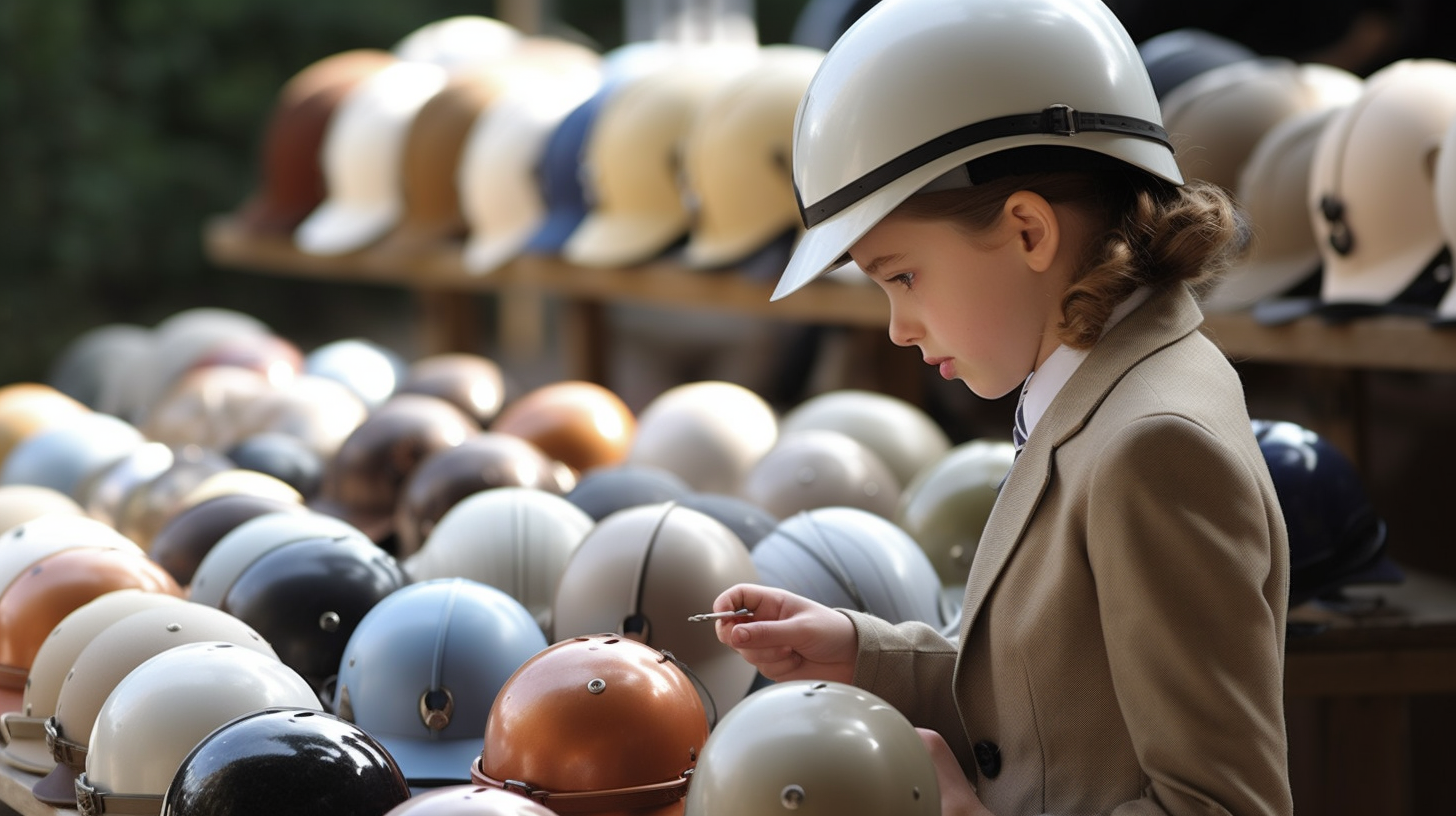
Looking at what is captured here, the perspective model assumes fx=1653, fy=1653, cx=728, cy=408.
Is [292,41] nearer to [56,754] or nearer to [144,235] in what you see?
[144,235]

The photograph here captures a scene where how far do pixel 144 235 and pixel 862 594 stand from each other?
13.6 meters

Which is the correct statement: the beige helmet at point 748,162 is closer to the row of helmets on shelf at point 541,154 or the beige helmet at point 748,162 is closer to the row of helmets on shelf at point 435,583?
the row of helmets on shelf at point 541,154

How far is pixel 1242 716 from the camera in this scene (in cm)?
167

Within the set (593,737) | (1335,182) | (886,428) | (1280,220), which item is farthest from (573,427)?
(593,737)

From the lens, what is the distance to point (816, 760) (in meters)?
1.74

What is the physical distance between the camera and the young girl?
170 cm

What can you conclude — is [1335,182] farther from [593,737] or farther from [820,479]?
[593,737]

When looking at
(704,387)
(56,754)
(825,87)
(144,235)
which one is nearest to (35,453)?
(704,387)

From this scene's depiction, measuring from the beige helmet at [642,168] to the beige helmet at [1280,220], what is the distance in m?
2.10

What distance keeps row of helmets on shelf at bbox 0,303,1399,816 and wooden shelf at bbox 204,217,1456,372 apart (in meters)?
0.40

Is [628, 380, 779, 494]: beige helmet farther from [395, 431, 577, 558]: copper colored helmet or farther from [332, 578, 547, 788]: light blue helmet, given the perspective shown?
[332, 578, 547, 788]: light blue helmet

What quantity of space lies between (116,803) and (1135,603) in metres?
1.37

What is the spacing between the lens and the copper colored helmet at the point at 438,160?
271 inches

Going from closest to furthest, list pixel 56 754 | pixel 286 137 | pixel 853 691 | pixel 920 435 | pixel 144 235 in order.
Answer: pixel 853 691
pixel 56 754
pixel 920 435
pixel 286 137
pixel 144 235
